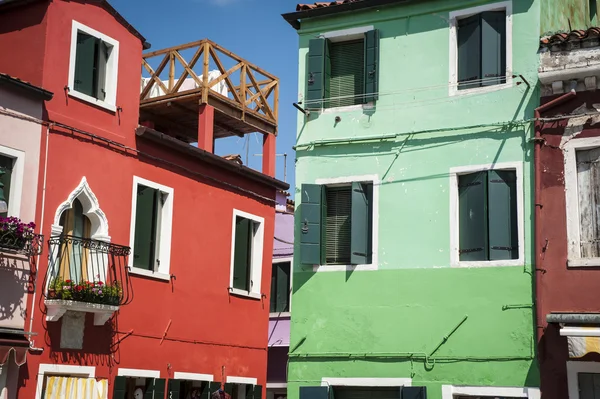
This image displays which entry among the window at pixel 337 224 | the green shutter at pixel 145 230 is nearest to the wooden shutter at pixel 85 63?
the green shutter at pixel 145 230

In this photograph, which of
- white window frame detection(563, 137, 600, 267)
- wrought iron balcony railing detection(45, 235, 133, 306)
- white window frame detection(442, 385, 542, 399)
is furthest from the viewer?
wrought iron balcony railing detection(45, 235, 133, 306)

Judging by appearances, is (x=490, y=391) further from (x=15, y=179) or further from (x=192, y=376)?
(x=15, y=179)

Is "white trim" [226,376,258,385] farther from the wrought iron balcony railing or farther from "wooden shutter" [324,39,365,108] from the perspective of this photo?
"wooden shutter" [324,39,365,108]

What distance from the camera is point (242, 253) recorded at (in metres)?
22.6

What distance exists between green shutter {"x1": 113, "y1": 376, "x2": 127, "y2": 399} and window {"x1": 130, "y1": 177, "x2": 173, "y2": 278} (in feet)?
7.04

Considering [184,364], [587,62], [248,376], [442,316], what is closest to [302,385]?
[442,316]

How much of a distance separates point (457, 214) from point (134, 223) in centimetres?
690

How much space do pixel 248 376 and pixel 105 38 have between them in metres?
8.43

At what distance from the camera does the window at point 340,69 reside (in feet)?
57.7

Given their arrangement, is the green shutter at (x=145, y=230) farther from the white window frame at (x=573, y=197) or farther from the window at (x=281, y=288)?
the white window frame at (x=573, y=197)

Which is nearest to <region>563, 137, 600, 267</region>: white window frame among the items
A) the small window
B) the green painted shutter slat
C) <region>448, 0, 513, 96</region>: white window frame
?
the small window

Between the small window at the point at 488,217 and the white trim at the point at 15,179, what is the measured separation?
25.3 feet

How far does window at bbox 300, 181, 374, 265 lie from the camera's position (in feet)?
55.2

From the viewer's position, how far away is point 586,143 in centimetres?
1509
